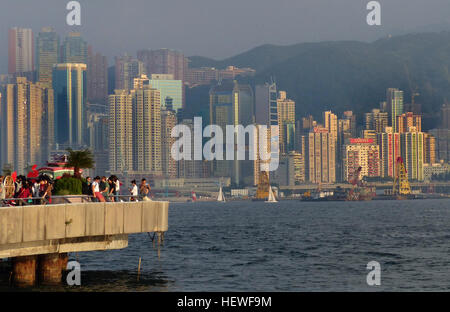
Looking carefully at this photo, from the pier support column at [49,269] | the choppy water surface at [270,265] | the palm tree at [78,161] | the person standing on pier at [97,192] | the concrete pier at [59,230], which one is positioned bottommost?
the choppy water surface at [270,265]

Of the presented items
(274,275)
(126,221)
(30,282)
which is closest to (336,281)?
(274,275)

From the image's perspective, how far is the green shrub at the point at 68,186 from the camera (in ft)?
129

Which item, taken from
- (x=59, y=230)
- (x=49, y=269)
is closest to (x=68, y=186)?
(x=49, y=269)

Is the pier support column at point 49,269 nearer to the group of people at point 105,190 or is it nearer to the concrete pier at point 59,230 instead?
the concrete pier at point 59,230

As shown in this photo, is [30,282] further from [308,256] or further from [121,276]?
[308,256]

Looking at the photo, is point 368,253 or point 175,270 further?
point 368,253

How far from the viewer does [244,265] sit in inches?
2260

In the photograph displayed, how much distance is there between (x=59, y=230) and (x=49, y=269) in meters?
4.61

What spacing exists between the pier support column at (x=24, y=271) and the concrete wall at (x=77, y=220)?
2695mm

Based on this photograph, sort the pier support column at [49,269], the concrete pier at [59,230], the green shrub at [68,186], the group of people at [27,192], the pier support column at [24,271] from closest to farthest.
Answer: the concrete pier at [59,230], the group of people at [27,192], the pier support column at [24,271], the pier support column at [49,269], the green shrub at [68,186]

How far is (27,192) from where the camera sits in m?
37.1

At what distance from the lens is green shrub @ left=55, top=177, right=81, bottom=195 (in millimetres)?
39406

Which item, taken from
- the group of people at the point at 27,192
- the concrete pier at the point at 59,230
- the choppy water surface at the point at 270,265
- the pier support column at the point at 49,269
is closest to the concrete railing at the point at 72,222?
the concrete pier at the point at 59,230
